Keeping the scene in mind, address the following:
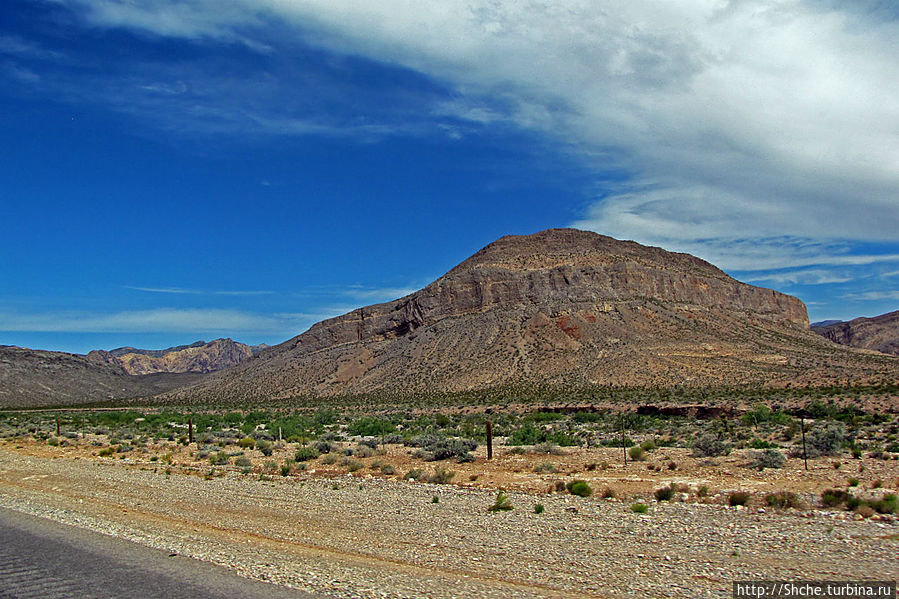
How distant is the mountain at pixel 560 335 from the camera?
74062 mm

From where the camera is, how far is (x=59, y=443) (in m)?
36.3

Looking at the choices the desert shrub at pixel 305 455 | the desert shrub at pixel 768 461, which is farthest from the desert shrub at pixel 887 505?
the desert shrub at pixel 305 455

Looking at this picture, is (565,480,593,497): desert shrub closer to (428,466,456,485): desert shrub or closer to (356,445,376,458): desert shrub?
(428,466,456,485): desert shrub

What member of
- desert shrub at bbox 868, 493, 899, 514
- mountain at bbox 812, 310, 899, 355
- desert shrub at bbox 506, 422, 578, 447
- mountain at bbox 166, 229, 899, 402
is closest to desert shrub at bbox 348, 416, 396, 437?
desert shrub at bbox 506, 422, 578, 447

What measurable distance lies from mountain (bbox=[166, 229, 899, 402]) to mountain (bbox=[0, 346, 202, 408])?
104 feet

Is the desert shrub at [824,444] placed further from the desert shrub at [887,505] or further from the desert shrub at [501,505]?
the desert shrub at [501,505]

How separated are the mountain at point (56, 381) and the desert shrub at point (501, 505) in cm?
12799

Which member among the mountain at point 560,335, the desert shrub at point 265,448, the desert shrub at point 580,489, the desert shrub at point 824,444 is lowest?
the desert shrub at point 265,448

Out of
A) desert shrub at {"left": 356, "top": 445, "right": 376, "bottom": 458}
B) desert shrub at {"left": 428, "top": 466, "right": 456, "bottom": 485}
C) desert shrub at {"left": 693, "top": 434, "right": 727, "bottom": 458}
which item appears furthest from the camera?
desert shrub at {"left": 356, "top": 445, "right": 376, "bottom": 458}

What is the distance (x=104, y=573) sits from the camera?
9523 mm

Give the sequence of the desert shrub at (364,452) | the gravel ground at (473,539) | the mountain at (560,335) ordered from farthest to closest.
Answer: the mountain at (560,335)
the desert shrub at (364,452)
the gravel ground at (473,539)

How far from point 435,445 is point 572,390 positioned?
44.2m

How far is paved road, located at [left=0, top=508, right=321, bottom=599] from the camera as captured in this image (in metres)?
8.49

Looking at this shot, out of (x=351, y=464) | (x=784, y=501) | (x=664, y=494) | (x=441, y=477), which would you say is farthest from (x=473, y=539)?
(x=351, y=464)
